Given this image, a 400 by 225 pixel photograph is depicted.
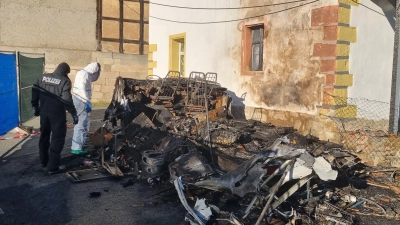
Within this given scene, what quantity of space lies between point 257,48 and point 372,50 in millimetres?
2813

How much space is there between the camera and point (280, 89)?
29.6 ft

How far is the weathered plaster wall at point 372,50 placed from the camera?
26.9 ft

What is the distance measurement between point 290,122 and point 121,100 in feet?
13.2

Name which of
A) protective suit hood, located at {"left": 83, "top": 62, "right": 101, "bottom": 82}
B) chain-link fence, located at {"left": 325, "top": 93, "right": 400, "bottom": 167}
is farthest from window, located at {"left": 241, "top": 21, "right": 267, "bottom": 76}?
protective suit hood, located at {"left": 83, "top": 62, "right": 101, "bottom": 82}

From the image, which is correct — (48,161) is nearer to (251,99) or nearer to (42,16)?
(251,99)

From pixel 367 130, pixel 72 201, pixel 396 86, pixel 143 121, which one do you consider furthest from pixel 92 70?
pixel 396 86

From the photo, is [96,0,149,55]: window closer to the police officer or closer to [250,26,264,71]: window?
[250,26,264,71]: window

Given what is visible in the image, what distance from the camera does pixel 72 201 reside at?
5.21 metres

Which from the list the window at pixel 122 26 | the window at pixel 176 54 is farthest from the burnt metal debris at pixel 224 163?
the window at pixel 122 26

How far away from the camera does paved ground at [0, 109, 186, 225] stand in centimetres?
463

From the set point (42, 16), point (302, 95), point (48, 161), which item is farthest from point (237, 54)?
point (42, 16)

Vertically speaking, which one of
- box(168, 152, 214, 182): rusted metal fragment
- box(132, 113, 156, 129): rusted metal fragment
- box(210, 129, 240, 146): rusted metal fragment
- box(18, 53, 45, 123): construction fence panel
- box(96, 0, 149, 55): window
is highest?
box(96, 0, 149, 55): window

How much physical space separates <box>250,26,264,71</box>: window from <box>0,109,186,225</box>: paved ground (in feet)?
17.1

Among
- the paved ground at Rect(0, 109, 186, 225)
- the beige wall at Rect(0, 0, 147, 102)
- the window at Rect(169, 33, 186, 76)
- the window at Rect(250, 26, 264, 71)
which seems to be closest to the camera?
the paved ground at Rect(0, 109, 186, 225)
